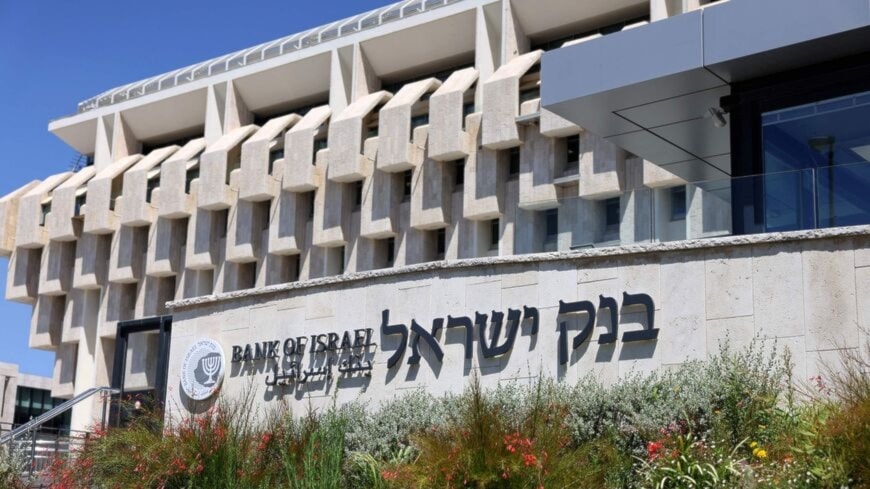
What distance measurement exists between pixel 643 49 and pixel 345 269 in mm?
24782

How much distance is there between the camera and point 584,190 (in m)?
33.9

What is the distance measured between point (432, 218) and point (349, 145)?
4.02m

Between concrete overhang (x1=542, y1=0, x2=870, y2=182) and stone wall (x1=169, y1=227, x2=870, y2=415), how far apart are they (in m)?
3.11

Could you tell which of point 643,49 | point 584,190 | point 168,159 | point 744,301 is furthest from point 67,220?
point 744,301

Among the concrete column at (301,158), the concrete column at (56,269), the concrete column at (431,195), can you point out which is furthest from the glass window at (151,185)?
the concrete column at (431,195)


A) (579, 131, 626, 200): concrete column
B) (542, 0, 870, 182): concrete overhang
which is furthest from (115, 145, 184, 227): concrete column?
(542, 0, 870, 182): concrete overhang

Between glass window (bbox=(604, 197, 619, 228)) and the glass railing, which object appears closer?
the glass railing

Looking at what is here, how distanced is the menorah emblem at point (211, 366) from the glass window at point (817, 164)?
8773 mm

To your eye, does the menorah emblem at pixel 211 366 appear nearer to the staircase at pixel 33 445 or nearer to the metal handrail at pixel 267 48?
the staircase at pixel 33 445

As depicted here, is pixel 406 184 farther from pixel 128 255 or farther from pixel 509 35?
pixel 128 255

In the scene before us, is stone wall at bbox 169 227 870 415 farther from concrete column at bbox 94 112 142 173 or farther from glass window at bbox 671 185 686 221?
concrete column at bbox 94 112 142 173

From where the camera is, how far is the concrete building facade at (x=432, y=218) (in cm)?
1448

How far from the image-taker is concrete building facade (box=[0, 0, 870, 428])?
14484 mm

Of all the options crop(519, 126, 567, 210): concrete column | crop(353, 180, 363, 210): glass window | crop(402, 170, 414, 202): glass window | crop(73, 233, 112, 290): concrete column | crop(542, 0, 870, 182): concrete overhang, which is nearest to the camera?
crop(542, 0, 870, 182): concrete overhang
